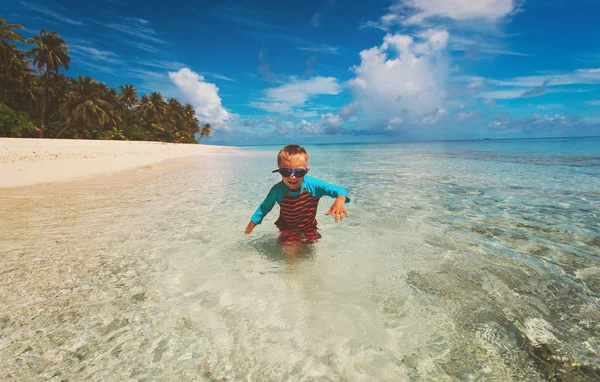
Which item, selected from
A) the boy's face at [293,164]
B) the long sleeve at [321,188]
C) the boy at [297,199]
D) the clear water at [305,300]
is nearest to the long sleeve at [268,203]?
the boy at [297,199]

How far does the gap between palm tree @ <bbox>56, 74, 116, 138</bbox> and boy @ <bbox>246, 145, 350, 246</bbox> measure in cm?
4699

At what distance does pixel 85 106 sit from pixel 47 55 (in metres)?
8.77

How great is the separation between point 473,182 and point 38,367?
1100 cm

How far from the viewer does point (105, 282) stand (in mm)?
2838

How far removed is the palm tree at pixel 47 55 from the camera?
3781 cm

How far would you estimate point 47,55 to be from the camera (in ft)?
125

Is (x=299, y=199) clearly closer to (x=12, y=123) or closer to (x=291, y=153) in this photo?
(x=291, y=153)

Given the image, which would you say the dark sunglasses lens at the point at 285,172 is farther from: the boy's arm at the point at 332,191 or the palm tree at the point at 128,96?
the palm tree at the point at 128,96

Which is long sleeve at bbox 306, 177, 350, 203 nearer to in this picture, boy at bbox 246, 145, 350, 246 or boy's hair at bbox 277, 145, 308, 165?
boy at bbox 246, 145, 350, 246

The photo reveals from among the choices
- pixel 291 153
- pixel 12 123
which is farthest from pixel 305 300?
pixel 12 123

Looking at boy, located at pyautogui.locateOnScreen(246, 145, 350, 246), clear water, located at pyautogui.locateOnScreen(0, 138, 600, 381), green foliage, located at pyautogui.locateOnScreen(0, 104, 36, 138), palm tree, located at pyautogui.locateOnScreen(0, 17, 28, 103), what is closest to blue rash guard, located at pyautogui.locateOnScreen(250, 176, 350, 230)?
boy, located at pyautogui.locateOnScreen(246, 145, 350, 246)

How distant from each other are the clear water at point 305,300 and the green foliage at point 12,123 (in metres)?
37.1

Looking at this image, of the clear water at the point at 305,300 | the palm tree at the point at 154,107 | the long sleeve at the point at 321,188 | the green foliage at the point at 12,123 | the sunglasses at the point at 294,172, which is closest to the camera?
the clear water at the point at 305,300

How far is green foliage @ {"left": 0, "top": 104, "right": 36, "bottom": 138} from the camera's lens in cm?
2952
